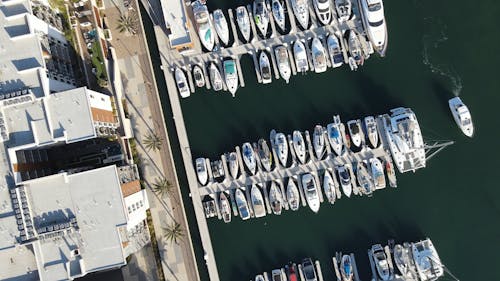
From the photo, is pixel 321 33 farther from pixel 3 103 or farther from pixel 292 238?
pixel 3 103

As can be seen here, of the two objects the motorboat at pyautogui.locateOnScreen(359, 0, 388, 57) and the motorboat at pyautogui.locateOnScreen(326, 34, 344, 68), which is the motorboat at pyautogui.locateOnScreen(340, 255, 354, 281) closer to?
the motorboat at pyautogui.locateOnScreen(326, 34, 344, 68)

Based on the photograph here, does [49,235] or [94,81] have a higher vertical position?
[94,81]

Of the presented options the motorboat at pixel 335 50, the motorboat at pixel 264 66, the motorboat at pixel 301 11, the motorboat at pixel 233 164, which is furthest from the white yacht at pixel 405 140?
the motorboat at pixel 233 164

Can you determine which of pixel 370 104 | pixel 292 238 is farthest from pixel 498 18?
pixel 292 238

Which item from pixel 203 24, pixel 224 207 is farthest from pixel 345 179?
pixel 203 24

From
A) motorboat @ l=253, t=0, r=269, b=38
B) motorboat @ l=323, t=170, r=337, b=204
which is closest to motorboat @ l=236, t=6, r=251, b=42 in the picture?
motorboat @ l=253, t=0, r=269, b=38

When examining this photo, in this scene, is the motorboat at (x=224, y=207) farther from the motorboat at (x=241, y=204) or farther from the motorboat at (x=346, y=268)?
the motorboat at (x=346, y=268)

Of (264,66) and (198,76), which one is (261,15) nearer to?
(264,66)

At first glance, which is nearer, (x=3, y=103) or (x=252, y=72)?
(x=3, y=103)
